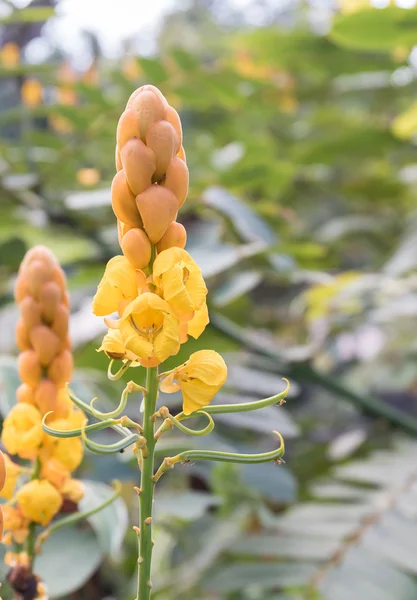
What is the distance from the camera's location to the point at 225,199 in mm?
1010

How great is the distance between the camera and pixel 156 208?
306 millimetres

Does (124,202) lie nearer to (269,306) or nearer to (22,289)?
(22,289)

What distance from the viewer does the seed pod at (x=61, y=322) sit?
1.35 feet

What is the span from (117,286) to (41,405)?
0.42 feet

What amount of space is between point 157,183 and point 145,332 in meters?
0.07

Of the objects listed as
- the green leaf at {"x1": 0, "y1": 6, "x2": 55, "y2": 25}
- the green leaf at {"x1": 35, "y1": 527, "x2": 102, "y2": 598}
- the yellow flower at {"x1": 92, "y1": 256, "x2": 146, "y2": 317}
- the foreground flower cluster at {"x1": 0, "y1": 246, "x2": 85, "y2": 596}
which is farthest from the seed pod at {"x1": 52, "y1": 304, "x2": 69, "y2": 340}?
the green leaf at {"x1": 0, "y1": 6, "x2": 55, "y2": 25}

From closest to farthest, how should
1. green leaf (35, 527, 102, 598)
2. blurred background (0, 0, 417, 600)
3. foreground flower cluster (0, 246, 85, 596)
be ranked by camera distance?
foreground flower cluster (0, 246, 85, 596) → green leaf (35, 527, 102, 598) → blurred background (0, 0, 417, 600)

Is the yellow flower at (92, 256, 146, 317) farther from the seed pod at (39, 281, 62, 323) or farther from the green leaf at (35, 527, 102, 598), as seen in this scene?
the green leaf at (35, 527, 102, 598)

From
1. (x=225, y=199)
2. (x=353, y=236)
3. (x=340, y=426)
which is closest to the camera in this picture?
(x=225, y=199)

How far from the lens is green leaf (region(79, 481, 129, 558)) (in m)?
0.47

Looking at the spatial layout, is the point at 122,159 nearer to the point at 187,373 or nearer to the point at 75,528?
the point at 187,373

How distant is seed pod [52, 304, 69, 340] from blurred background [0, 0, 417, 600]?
0.47 ft

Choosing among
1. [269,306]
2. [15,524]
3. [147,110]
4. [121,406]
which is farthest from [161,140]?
[269,306]

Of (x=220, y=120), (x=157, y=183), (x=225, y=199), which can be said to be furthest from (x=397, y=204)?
(x=157, y=183)
